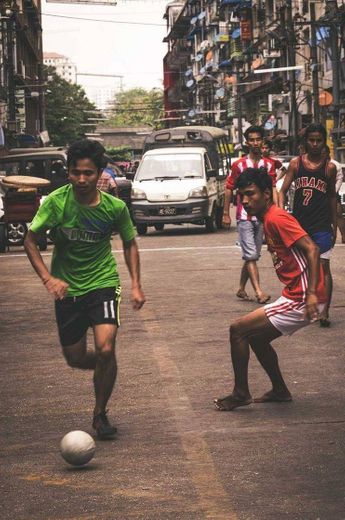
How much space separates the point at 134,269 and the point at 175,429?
938 mm

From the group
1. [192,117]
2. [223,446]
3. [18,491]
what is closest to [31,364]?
[223,446]

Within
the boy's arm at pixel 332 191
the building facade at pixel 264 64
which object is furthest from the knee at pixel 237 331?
the building facade at pixel 264 64

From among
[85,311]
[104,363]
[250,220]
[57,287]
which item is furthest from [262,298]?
[57,287]

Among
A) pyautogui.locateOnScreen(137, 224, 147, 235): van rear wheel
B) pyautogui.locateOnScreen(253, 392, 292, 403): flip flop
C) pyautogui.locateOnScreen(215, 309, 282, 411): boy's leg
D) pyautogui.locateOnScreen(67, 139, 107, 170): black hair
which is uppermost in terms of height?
pyautogui.locateOnScreen(67, 139, 107, 170): black hair

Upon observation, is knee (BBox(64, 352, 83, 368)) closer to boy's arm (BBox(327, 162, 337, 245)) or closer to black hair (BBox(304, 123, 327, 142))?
black hair (BBox(304, 123, 327, 142))

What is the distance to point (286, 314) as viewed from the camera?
26.2 feet

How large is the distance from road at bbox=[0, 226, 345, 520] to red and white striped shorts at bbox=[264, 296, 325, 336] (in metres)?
0.53

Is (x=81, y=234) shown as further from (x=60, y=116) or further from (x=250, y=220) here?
(x=60, y=116)

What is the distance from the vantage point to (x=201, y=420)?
781 cm

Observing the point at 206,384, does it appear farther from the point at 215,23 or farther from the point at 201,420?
the point at 215,23

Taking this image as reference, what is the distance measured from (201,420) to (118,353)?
3.16 metres

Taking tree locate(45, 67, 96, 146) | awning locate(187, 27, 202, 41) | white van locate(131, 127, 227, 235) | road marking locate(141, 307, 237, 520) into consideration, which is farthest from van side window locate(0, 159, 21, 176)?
awning locate(187, 27, 202, 41)

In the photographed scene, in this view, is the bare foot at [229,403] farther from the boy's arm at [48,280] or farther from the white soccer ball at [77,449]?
the white soccer ball at [77,449]

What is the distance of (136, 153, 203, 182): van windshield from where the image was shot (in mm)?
29938
